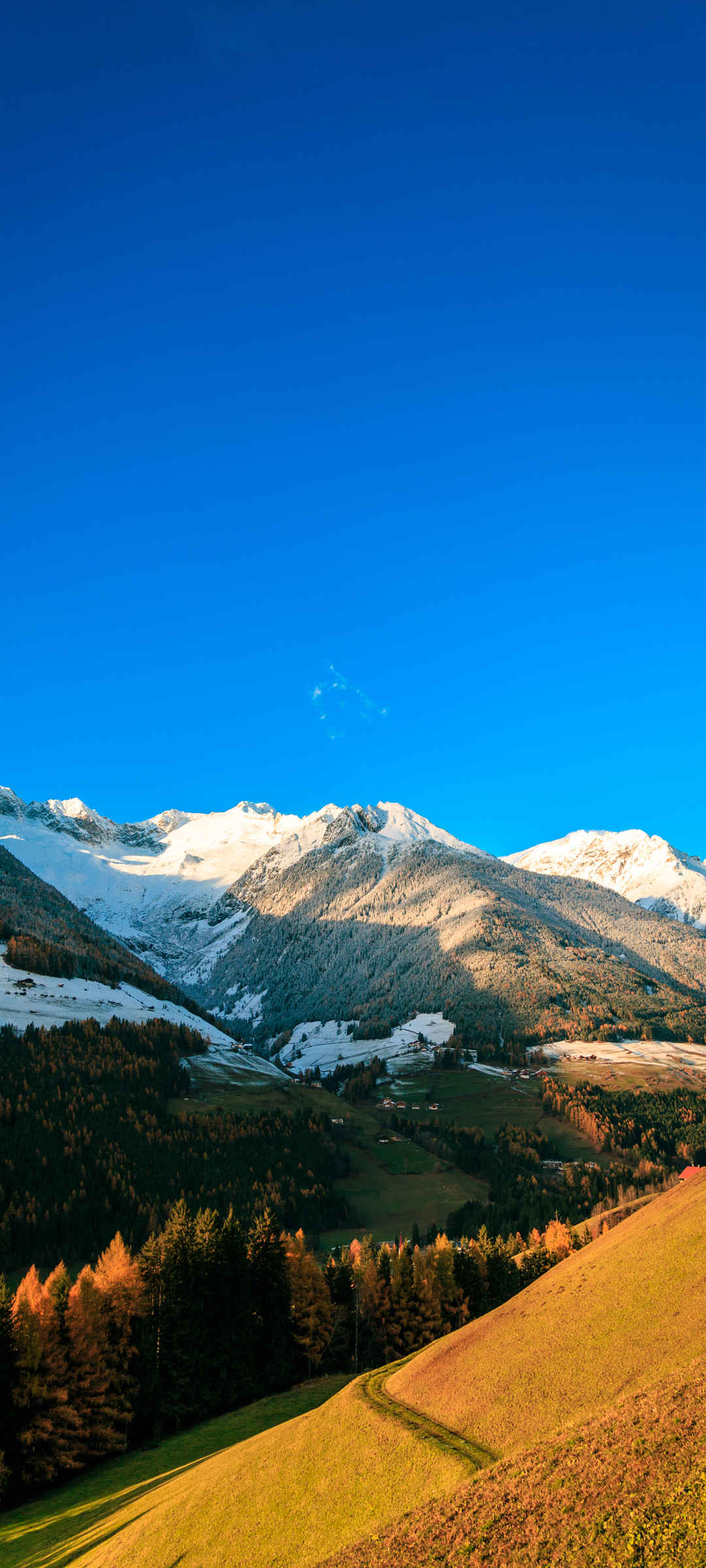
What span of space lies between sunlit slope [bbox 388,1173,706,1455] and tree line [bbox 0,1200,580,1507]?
1559 inches

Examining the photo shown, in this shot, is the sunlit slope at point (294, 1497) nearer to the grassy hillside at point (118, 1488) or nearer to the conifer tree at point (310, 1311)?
the grassy hillside at point (118, 1488)

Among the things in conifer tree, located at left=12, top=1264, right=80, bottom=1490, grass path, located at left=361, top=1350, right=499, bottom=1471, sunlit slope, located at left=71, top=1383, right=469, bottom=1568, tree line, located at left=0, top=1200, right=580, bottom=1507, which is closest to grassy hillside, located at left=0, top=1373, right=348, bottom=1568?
sunlit slope, located at left=71, top=1383, right=469, bottom=1568

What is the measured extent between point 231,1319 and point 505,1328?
54.1 metres

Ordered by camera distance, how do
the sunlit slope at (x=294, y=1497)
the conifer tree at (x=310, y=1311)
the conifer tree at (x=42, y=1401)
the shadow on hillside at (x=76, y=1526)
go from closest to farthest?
the sunlit slope at (x=294, y=1497) → the shadow on hillside at (x=76, y=1526) → the conifer tree at (x=42, y=1401) → the conifer tree at (x=310, y=1311)

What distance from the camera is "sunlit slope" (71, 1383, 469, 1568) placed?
123ft

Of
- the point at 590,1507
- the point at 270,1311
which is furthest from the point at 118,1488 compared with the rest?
the point at 590,1507

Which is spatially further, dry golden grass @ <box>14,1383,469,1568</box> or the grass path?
→ dry golden grass @ <box>14,1383,469,1568</box>

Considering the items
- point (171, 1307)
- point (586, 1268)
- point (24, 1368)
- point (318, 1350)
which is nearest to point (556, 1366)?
point (586, 1268)

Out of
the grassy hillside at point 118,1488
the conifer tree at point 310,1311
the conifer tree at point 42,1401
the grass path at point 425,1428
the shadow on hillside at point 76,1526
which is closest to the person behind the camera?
the grass path at point 425,1428

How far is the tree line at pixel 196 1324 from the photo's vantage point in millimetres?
73125

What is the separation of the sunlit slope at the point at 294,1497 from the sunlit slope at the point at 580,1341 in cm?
302


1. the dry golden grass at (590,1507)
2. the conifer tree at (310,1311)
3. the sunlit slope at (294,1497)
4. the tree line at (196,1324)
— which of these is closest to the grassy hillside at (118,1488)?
the sunlit slope at (294,1497)

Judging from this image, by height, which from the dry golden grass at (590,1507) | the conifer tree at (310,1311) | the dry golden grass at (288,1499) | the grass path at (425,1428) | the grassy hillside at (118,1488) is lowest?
the grassy hillside at (118,1488)

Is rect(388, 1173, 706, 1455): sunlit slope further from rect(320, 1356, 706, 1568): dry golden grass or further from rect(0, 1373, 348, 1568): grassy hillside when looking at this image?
rect(0, 1373, 348, 1568): grassy hillside
